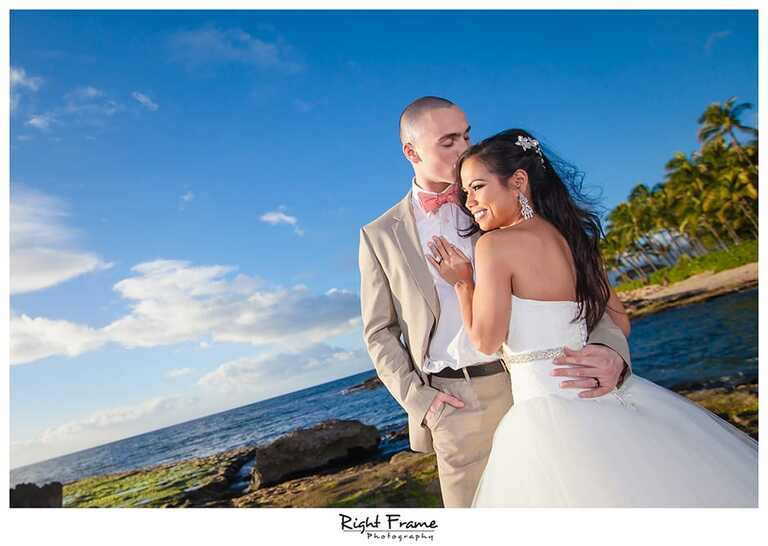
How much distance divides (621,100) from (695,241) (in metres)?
19.4

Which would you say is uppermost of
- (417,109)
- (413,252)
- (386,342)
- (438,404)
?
(417,109)

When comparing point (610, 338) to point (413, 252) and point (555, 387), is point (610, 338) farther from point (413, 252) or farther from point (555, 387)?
point (413, 252)

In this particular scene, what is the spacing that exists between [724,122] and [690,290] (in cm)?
481

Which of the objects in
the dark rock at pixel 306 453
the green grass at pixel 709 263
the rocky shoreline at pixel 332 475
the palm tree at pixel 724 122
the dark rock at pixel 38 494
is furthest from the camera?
the green grass at pixel 709 263

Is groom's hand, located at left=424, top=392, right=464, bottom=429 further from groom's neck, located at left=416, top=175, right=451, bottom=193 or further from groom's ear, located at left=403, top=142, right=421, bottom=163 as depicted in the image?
groom's ear, located at left=403, top=142, right=421, bottom=163

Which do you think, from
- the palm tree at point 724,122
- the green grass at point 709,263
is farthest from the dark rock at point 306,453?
the palm tree at point 724,122

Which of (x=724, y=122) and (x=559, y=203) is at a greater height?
(x=724, y=122)

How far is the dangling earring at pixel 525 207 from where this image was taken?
2.50m

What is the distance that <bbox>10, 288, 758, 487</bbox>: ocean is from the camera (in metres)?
10.3

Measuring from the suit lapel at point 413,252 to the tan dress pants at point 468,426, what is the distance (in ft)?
1.08

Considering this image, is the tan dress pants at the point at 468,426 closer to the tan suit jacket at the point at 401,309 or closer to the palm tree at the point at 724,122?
the tan suit jacket at the point at 401,309

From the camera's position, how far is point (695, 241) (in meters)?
22.8

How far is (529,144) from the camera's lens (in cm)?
256

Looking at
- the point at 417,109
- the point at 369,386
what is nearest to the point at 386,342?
the point at 417,109
